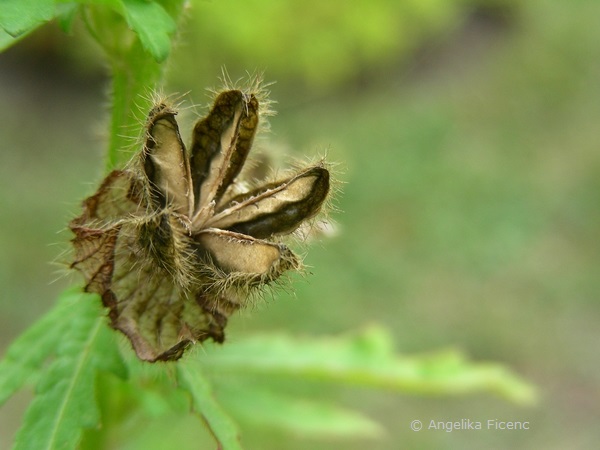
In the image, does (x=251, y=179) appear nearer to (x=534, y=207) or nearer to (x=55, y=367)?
(x=55, y=367)

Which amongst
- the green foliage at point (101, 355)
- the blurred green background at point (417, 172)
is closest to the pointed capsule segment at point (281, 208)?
the green foliage at point (101, 355)

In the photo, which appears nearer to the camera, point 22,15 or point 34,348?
point 22,15

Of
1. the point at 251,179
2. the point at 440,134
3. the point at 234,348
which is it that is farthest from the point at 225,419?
the point at 440,134

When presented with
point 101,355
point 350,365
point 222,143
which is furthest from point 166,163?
point 350,365

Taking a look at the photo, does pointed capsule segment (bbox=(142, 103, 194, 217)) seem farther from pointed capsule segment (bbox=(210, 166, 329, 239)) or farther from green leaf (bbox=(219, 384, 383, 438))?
green leaf (bbox=(219, 384, 383, 438))

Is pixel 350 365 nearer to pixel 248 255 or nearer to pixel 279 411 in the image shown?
pixel 279 411

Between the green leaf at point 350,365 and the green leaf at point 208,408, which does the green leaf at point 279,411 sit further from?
the green leaf at point 208,408

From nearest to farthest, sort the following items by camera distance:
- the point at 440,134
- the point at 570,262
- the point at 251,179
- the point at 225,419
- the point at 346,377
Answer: the point at 225,419
the point at 251,179
the point at 346,377
the point at 570,262
the point at 440,134
